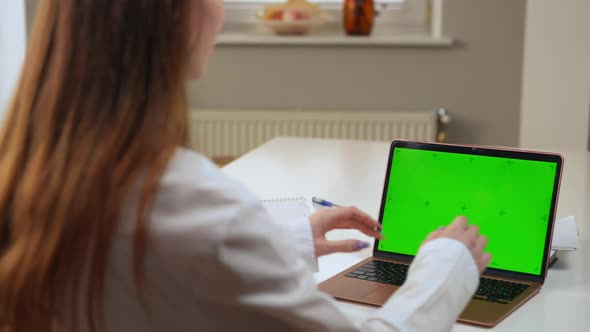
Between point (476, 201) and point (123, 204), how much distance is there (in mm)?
765

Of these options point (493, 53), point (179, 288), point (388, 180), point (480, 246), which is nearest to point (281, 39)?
point (493, 53)

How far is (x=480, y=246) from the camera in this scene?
1.00 m

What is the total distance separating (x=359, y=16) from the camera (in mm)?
3523

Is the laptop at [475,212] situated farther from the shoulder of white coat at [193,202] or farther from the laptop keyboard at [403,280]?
the shoulder of white coat at [193,202]

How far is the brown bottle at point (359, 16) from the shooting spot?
3508mm

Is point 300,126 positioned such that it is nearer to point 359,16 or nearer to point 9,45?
point 359,16

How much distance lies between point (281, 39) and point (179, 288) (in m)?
2.86

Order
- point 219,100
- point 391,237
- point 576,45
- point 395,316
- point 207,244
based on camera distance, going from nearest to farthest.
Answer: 1. point 207,244
2. point 395,316
3. point 391,237
4. point 576,45
5. point 219,100

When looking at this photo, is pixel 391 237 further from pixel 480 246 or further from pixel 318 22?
pixel 318 22

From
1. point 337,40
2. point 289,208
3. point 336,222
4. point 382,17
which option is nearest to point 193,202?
point 336,222

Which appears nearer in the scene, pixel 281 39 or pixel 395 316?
pixel 395 316

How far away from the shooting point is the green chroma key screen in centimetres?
129

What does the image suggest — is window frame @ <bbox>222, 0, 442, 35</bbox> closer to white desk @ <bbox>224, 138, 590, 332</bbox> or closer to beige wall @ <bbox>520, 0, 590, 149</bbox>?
beige wall @ <bbox>520, 0, 590, 149</bbox>

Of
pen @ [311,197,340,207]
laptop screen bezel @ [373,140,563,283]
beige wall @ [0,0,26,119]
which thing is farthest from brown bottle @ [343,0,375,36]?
laptop screen bezel @ [373,140,563,283]
